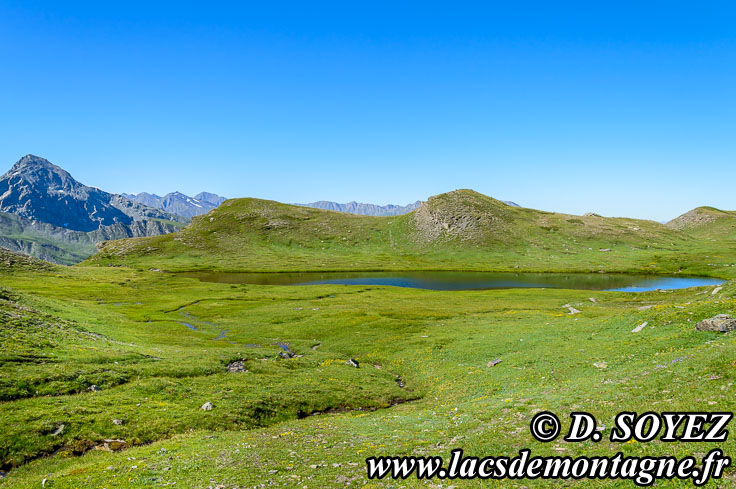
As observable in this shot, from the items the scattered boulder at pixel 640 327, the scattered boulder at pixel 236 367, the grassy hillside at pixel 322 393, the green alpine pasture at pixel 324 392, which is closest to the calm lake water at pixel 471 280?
the green alpine pasture at pixel 324 392

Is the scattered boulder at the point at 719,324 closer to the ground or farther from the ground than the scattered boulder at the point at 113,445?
farther from the ground

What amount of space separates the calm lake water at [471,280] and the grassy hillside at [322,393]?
283 feet

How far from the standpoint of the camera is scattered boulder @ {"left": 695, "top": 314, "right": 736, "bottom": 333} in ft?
97.8

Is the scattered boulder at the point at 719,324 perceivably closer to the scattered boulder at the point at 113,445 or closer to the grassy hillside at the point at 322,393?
the grassy hillside at the point at 322,393

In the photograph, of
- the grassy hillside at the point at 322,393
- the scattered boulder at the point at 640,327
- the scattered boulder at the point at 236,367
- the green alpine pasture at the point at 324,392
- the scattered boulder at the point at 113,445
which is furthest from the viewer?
the scattered boulder at the point at 236,367

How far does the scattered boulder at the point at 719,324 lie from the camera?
29.8 meters

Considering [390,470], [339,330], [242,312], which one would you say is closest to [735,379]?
[390,470]

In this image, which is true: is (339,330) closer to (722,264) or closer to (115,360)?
(115,360)

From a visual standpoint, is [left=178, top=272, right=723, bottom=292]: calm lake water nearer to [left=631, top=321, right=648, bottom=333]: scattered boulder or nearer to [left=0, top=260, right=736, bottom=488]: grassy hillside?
[left=0, top=260, right=736, bottom=488]: grassy hillside

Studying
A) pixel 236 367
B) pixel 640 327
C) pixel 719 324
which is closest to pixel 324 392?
pixel 236 367

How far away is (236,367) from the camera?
42.5 meters

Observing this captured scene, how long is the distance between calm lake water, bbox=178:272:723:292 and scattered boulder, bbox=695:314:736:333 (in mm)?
109249

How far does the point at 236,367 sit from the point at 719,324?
48976 mm

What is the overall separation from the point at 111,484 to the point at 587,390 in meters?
28.7
